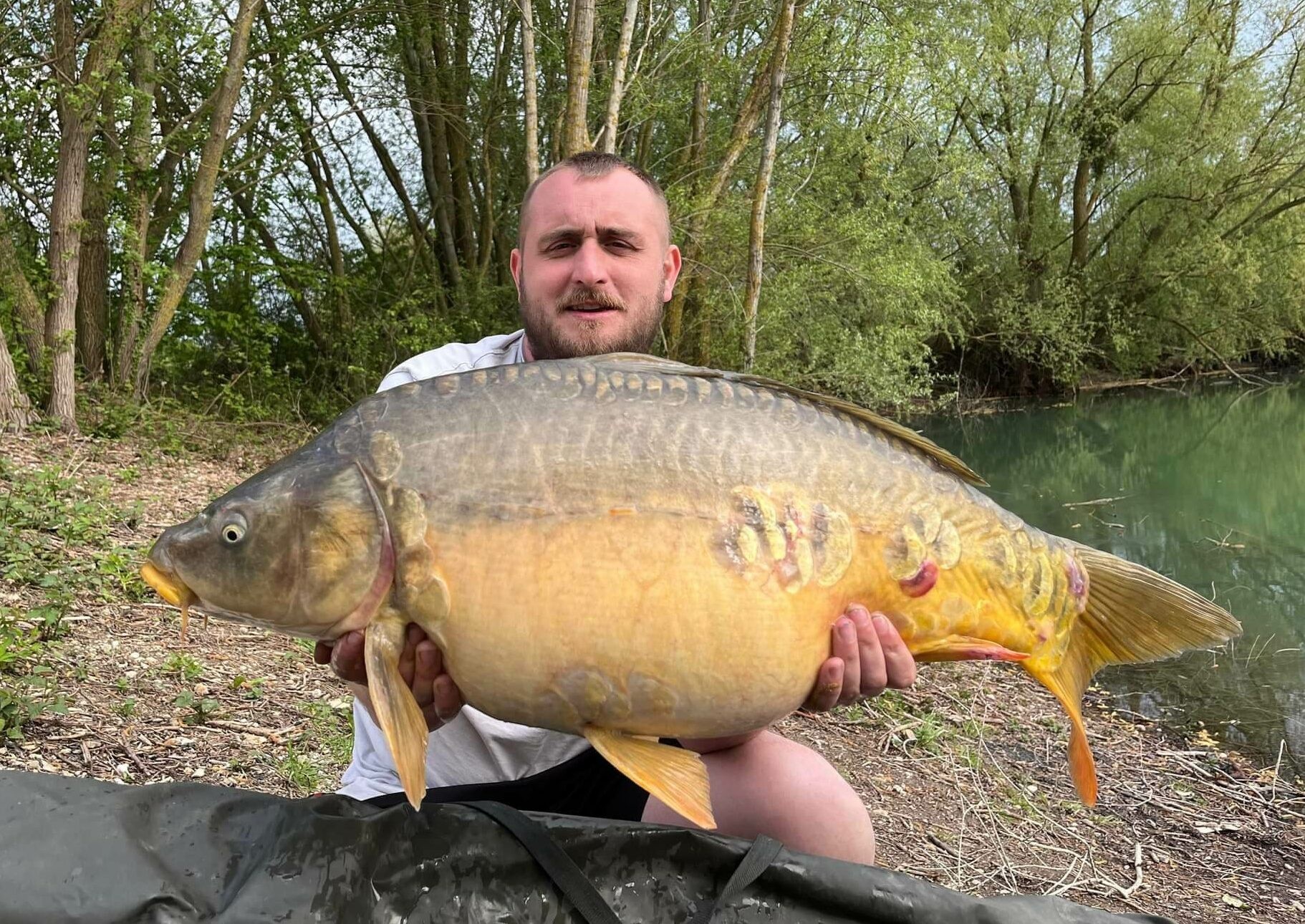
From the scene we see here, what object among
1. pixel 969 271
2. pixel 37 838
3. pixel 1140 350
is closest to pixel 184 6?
pixel 37 838

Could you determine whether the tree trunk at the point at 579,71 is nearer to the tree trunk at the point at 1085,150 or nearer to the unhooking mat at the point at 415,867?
the unhooking mat at the point at 415,867

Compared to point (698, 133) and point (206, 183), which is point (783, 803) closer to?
point (206, 183)

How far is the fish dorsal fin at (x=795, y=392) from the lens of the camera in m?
1.21

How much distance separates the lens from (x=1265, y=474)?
9.05 metres

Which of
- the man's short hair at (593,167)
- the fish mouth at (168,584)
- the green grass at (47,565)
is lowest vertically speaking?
the green grass at (47,565)

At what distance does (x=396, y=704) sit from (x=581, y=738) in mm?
427

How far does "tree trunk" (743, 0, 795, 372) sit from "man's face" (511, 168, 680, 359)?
5.88 m

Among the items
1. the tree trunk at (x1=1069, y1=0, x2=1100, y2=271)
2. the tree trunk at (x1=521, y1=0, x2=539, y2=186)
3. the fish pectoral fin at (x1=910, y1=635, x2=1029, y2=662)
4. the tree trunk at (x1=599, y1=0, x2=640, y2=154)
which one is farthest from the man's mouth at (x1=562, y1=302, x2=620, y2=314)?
the tree trunk at (x1=1069, y1=0, x2=1100, y2=271)

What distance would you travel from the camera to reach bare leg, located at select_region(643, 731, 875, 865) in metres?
1.42

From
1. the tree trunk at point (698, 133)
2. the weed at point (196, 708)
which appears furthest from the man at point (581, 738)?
the tree trunk at point (698, 133)

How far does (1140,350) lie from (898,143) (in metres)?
10.2

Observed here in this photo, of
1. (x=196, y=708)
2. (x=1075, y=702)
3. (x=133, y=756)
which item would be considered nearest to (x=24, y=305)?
(x=196, y=708)

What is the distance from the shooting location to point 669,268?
6.60 feet

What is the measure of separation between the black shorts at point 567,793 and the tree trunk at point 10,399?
417 centimetres
